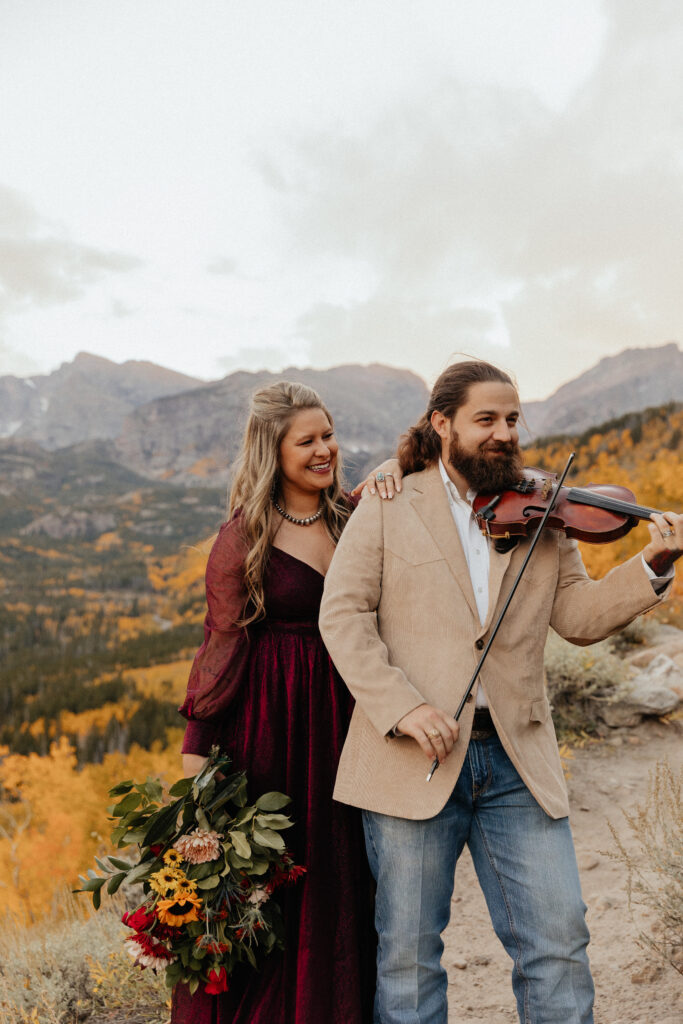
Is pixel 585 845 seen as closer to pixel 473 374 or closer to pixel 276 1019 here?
pixel 276 1019

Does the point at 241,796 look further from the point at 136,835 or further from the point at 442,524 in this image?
the point at 442,524

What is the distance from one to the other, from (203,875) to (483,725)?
2.84ft

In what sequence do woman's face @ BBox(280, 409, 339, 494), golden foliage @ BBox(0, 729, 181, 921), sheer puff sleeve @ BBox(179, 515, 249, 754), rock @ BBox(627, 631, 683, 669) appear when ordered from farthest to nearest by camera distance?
golden foliage @ BBox(0, 729, 181, 921)
rock @ BBox(627, 631, 683, 669)
woman's face @ BBox(280, 409, 339, 494)
sheer puff sleeve @ BBox(179, 515, 249, 754)

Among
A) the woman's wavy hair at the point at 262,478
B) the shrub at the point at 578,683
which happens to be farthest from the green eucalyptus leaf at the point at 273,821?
the shrub at the point at 578,683

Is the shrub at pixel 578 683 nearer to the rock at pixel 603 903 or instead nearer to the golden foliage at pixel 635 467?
the golden foliage at pixel 635 467

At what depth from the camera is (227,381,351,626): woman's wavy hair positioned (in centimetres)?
218

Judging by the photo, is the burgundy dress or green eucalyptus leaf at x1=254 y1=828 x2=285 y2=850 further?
the burgundy dress

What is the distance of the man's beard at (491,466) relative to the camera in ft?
6.41

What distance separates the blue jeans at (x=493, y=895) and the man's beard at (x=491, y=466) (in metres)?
0.71

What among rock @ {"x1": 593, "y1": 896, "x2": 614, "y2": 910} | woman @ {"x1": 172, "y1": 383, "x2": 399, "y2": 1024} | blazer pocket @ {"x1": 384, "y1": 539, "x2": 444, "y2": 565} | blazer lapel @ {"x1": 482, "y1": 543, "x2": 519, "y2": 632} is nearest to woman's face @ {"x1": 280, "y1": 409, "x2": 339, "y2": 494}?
woman @ {"x1": 172, "y1": 383, "x2": 399, "y2": 1024}

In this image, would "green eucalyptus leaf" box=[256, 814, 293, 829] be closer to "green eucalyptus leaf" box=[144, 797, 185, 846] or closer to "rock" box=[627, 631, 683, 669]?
"green eucalyptus leaf" box=[144, 797, 185, 846]

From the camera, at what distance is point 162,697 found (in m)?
51.8

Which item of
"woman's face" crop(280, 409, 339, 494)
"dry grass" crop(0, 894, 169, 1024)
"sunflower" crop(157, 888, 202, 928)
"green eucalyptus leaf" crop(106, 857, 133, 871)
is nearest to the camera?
"sunflower" crop(157, 888, 202, 928)

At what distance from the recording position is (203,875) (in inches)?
74.0
